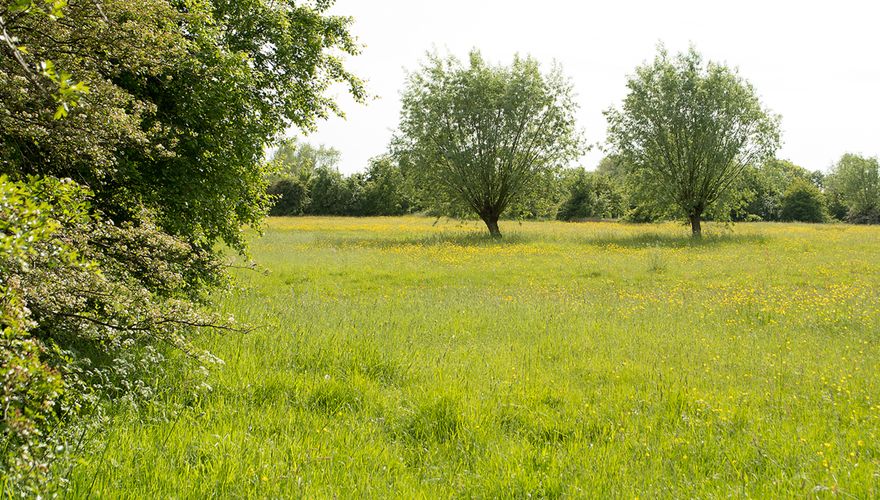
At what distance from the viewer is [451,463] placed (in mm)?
4242

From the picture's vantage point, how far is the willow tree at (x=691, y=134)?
101ft

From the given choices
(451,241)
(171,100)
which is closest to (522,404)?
(171,100)

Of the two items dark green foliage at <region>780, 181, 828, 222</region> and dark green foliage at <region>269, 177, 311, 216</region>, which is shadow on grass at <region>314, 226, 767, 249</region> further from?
dark green foliage at <region>269, 177, 311, 216</region>

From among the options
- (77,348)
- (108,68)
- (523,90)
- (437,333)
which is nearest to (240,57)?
(108,68)

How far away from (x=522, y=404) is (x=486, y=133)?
93.1 feet

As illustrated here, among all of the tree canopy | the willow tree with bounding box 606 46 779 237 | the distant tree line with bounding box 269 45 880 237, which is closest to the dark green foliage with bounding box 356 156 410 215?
the distant tree line with bounding box 269 45 880 237

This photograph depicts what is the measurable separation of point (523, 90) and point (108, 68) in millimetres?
29238

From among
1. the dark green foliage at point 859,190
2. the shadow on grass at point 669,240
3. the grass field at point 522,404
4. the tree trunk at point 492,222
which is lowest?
the grass field at point 522,404

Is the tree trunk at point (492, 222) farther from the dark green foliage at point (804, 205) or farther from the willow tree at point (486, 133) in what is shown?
the dark green foliage at point (804, 205)

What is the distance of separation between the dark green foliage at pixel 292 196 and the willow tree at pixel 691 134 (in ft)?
173

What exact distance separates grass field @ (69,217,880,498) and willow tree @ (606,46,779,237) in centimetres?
2128

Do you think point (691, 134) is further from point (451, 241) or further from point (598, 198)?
point (598, 198)

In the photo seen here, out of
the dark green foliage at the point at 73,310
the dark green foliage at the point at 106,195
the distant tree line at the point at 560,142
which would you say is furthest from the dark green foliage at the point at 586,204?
the dark green foliage at the point at 73,310

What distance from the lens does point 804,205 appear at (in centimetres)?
6247
